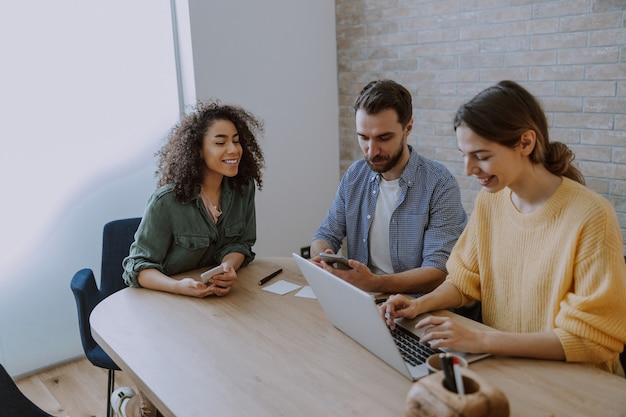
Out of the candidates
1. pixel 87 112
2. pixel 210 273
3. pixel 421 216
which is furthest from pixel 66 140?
pixel 421 216

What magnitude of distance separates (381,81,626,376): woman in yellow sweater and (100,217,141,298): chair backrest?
1380 mm

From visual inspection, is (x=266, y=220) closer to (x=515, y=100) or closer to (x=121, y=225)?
(x=121, y=225)

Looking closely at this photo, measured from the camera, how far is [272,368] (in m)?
1.41

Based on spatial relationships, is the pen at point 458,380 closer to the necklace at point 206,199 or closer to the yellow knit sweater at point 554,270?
the yellow knit sweater at point 554,270

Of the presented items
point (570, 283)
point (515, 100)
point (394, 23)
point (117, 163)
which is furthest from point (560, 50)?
point (117, 163)

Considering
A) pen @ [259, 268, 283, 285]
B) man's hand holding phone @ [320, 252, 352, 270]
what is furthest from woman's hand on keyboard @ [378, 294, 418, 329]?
pen @ [259, 268, 283, 285]

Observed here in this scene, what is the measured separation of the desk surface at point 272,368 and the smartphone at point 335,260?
0.14 metres

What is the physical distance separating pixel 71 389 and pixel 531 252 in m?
2.30

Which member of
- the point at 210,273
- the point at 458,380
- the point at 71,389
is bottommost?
the point at 71,389

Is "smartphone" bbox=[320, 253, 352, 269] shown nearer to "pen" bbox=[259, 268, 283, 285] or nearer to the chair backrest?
"pen" bbox=[259, 268, 283, 285]

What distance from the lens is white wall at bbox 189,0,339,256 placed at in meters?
3.18

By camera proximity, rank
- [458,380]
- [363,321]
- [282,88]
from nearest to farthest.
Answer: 1. [458,380]
2. [363,321]
3. [282,88]

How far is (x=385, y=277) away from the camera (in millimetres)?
1850

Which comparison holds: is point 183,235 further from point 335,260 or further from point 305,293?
point 335,260
